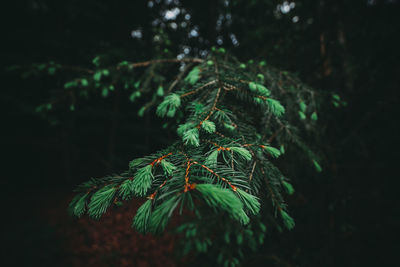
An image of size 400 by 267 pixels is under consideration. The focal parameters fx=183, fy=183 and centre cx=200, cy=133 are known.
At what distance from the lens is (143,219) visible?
2.09 ft

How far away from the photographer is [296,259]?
2318 millimetres

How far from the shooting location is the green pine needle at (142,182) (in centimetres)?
67

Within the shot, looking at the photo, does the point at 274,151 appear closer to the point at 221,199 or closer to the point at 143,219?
the point at 221,199

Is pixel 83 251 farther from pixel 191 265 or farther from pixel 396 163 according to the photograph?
pixel 396 163

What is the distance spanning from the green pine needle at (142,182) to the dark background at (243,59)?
22 cm

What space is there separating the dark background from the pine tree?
21 cm

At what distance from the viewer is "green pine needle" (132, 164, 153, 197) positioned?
2.21 feet

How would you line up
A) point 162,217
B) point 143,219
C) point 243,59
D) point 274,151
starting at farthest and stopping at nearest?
point 243,59
point 274,151
point 143,219
point 162,217

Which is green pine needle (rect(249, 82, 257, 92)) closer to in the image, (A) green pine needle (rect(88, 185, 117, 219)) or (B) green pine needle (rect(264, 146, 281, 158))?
(B) green pine needle (rect(264, 146, 281, 158))

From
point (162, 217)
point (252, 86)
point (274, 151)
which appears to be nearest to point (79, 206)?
point (162, 217)

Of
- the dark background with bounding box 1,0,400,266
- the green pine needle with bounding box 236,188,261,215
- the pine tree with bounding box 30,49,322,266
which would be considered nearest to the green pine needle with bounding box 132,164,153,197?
the pine tree with bounding box 30,49,322,266

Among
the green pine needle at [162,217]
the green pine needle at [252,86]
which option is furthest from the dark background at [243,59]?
the green pine needle at [252,86]

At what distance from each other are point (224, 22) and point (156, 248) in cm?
652

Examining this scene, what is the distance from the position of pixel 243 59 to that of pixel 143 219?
2.94 meters
